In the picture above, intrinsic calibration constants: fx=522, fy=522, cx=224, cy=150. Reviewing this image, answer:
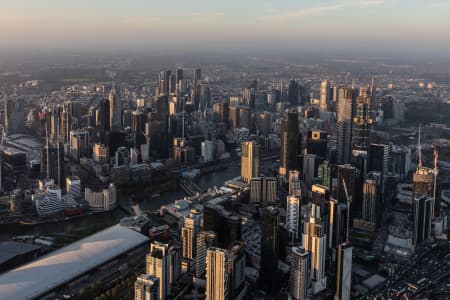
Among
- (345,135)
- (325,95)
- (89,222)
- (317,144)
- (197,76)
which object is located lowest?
(89,222)

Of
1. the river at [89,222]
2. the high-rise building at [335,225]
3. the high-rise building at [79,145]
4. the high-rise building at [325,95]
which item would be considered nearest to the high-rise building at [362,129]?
the river at [89,222]

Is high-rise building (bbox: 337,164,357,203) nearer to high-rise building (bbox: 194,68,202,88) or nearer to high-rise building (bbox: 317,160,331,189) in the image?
high-rise building (bbox: 317,160,331,189)

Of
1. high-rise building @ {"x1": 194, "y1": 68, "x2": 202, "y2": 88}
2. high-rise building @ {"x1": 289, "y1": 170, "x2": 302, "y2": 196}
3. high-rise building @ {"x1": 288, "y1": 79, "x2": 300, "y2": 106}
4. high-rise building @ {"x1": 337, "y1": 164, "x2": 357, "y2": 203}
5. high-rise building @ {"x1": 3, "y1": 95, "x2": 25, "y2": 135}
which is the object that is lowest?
high-rise building @ {"x1": 289, "y1": 170, "x2": 302, "y2": 196}

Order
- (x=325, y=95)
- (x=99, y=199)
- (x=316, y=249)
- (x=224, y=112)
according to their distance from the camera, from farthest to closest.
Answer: (x=325, y=95) → (x=224, y=112) → (x=99, y=199) → (x=316, y=249)

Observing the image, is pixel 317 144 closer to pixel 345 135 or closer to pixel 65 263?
pixel 345 135

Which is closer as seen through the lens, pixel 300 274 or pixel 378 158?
pixel 300 274

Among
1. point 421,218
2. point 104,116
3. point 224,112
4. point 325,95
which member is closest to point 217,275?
point 421,218

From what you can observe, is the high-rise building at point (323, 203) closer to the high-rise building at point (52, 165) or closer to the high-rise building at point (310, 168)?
the high-rise building at point (310, 168)

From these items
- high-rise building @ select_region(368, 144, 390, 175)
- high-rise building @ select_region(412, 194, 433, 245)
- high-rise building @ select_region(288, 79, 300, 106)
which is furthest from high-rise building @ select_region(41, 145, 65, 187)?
high-rise building @ select_region(288, 79, 300, 106)
